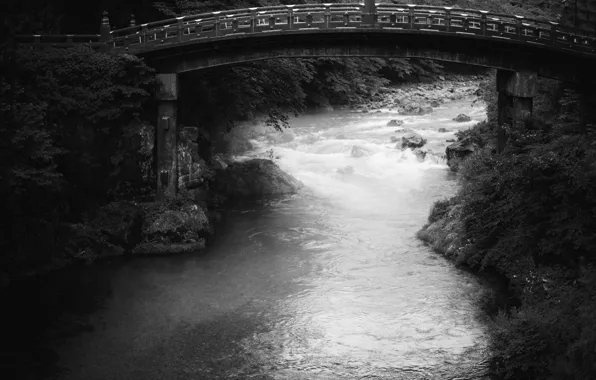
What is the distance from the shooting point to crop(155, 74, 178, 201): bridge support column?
33719mm

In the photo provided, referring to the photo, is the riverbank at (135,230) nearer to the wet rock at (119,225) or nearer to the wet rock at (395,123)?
the wet rock at (119,225)

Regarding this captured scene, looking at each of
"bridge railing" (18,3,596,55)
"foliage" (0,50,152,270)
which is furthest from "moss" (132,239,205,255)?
"bridge railing" (18,3,596,55)

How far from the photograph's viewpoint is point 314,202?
38.8 metres

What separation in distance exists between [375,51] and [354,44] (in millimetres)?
978

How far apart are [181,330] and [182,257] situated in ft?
23.0

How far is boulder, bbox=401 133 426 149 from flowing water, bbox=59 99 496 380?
22.9ft

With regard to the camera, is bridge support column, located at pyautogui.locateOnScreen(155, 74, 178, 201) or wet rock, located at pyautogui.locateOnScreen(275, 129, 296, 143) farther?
wet rock, located at pyautogui.locateOnScreen(275, 129, 296, 143)

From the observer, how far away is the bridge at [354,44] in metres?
32.3

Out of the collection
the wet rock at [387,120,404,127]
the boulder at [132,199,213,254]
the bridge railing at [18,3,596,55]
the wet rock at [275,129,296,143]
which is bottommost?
the boulder at [132,199,213,254]

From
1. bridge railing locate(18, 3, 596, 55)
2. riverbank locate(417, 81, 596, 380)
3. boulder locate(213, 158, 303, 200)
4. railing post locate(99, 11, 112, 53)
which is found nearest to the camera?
riverbank locate(417, 81, 596, 380)

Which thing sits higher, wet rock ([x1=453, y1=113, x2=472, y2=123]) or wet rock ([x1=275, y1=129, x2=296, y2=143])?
wet rock ([x1=453, y1=113, x2=472, y2=123])

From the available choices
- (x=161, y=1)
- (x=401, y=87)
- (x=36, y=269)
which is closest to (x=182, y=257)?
(x=36, y=269)

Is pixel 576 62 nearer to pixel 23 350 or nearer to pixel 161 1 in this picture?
pixel 161 1

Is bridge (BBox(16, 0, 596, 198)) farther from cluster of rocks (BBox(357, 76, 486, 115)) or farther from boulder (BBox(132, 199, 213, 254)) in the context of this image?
cluster of rocks (BBox(357, 76, 486, 115))
